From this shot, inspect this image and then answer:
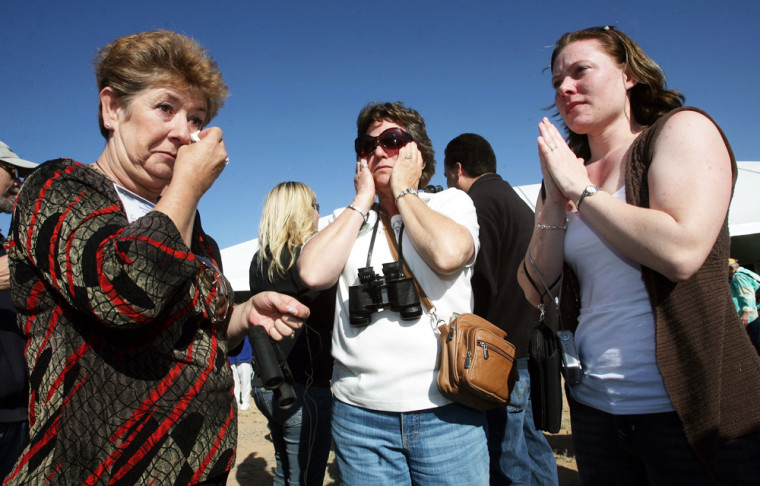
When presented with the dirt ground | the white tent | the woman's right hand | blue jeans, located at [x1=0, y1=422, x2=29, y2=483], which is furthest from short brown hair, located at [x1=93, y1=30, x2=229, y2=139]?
the white tent

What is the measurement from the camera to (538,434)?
262cm

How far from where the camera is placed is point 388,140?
223cm

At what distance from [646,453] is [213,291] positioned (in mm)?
1404

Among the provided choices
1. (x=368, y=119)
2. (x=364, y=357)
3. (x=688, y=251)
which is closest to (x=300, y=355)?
(x=364, y=357)

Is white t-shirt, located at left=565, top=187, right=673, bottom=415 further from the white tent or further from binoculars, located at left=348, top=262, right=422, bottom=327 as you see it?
the white tent

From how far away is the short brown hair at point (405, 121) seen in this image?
2.31m

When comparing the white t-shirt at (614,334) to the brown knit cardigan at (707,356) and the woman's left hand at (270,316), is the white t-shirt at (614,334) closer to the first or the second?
the brown knit cardigan at (707,356)

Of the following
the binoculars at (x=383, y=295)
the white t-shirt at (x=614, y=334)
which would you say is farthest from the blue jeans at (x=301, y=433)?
the white t-shirt at (x=614, y=334)

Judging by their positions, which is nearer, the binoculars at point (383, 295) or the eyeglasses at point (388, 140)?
the binoculars at point (383, 295)

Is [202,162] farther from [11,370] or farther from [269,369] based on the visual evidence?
[11,370]

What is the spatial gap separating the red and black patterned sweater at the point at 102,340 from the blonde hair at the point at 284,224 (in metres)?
1.60

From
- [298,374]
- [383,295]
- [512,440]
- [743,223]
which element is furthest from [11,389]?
[743,223]

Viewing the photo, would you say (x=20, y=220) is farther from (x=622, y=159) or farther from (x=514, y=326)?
(x=514, y=326)

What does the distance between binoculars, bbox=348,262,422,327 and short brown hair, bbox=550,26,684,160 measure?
1096mm
